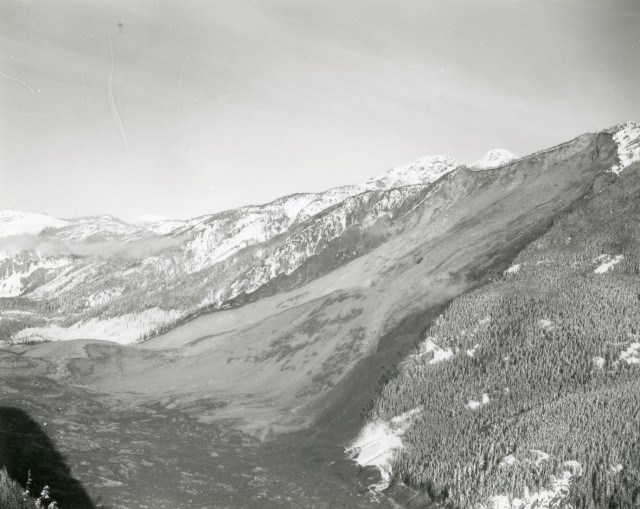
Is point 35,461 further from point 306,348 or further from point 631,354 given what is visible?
point 631,354

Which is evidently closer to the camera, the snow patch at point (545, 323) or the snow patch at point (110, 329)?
the snow patch at point (545, 323)

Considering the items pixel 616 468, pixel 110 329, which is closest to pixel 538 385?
pixel 616 468

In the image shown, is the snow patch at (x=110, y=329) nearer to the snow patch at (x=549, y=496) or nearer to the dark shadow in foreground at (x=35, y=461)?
the dark shadow in foreground at (x=35, y=461)

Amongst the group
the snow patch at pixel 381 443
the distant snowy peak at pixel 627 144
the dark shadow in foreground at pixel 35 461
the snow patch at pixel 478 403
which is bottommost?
the dark shadow in foreground at pixel 35 461

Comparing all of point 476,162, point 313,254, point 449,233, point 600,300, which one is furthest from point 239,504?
point 476,162

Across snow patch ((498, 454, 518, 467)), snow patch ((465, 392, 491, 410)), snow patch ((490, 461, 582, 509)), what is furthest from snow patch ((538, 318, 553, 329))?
snow patch ((490, 461, 582, 509))

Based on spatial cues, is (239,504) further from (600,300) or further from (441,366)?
(600,300)

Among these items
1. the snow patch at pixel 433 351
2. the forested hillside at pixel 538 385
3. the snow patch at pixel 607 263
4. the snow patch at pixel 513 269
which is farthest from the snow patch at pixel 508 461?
the snow patch at pixel 513 269
